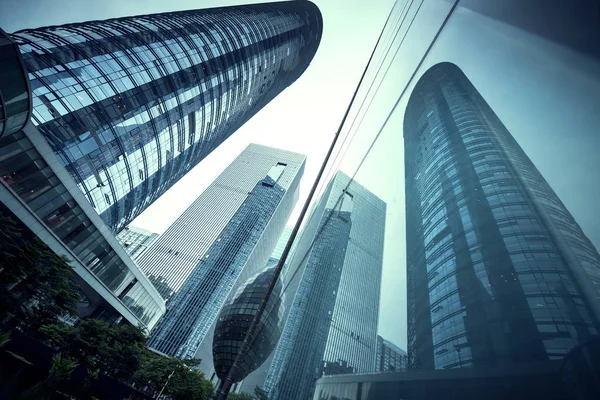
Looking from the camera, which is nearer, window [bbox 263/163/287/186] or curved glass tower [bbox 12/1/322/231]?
curved glass tower [bbox 12/1/322/231]

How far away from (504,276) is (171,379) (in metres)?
25.5

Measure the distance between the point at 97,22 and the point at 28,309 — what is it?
36.1 m

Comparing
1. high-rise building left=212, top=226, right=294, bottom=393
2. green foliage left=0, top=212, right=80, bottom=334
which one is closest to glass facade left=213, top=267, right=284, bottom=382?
high-rise building left=212, top=226, right=294, bottom=393

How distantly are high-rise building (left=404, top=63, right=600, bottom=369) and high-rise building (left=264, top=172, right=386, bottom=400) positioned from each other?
1571mm

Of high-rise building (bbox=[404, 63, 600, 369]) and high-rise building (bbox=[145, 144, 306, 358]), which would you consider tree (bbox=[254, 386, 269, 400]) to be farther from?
high-rise building (bbox=[145, 144, 306, 358])

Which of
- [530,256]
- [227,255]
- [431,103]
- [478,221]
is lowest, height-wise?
[530,256]

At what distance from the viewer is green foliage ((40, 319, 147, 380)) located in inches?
706

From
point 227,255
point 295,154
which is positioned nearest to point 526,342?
point 227,255

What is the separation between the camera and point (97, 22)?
3397cm

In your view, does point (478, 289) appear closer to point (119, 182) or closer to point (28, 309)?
point (28, 309)

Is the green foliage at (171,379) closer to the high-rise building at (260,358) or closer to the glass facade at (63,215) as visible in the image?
the high-rise building at (260,358)

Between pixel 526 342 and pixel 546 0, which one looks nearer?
pixel 546 0

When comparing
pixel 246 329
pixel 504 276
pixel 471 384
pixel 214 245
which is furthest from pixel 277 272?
pixel 214 245

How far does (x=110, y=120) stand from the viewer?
30859 millimetres
